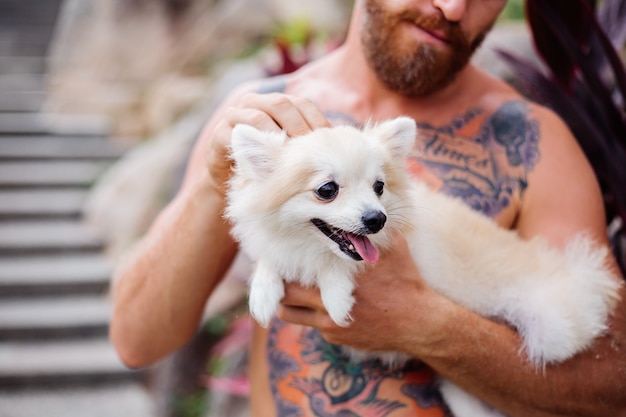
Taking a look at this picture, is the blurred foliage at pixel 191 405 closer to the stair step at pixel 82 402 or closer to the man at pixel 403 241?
the stair step at pixel 82 402

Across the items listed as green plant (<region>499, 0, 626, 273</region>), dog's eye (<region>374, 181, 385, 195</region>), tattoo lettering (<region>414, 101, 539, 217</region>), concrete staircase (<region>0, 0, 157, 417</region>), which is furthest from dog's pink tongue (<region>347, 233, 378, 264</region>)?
concrete staircase (<region>0, 0, 157, 417</region>)

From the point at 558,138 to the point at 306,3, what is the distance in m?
5.84

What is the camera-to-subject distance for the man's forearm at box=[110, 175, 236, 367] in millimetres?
1864

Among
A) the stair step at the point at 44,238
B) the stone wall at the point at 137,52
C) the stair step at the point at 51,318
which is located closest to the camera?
the stair step at the point at 51,318

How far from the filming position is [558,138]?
207cm

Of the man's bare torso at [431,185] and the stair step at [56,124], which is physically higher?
the man's bare torso at [431,185]

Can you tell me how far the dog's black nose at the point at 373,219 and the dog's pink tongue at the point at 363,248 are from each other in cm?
8

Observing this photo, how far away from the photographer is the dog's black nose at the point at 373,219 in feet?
4.40

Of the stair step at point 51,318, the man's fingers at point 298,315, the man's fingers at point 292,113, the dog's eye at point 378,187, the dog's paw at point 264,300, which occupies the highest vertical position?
the man's fingers at point 292,113

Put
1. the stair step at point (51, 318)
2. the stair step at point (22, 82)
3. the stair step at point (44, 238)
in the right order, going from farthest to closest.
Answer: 1. the stair step at point (22, 82)
2. the stair step at point (44, 238)
3. the stair step at point (51, 318)

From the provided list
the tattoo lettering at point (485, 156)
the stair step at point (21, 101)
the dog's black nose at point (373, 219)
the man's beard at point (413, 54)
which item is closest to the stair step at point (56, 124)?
the stair step at point (21, 101)

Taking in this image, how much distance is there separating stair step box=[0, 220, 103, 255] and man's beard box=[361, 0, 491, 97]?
17.8ft

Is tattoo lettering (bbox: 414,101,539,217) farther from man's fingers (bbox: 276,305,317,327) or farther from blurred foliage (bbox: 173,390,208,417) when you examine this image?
blurred foliage (bbox: 173,390,208,417)

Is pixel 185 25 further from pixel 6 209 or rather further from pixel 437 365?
pixel 437 365
